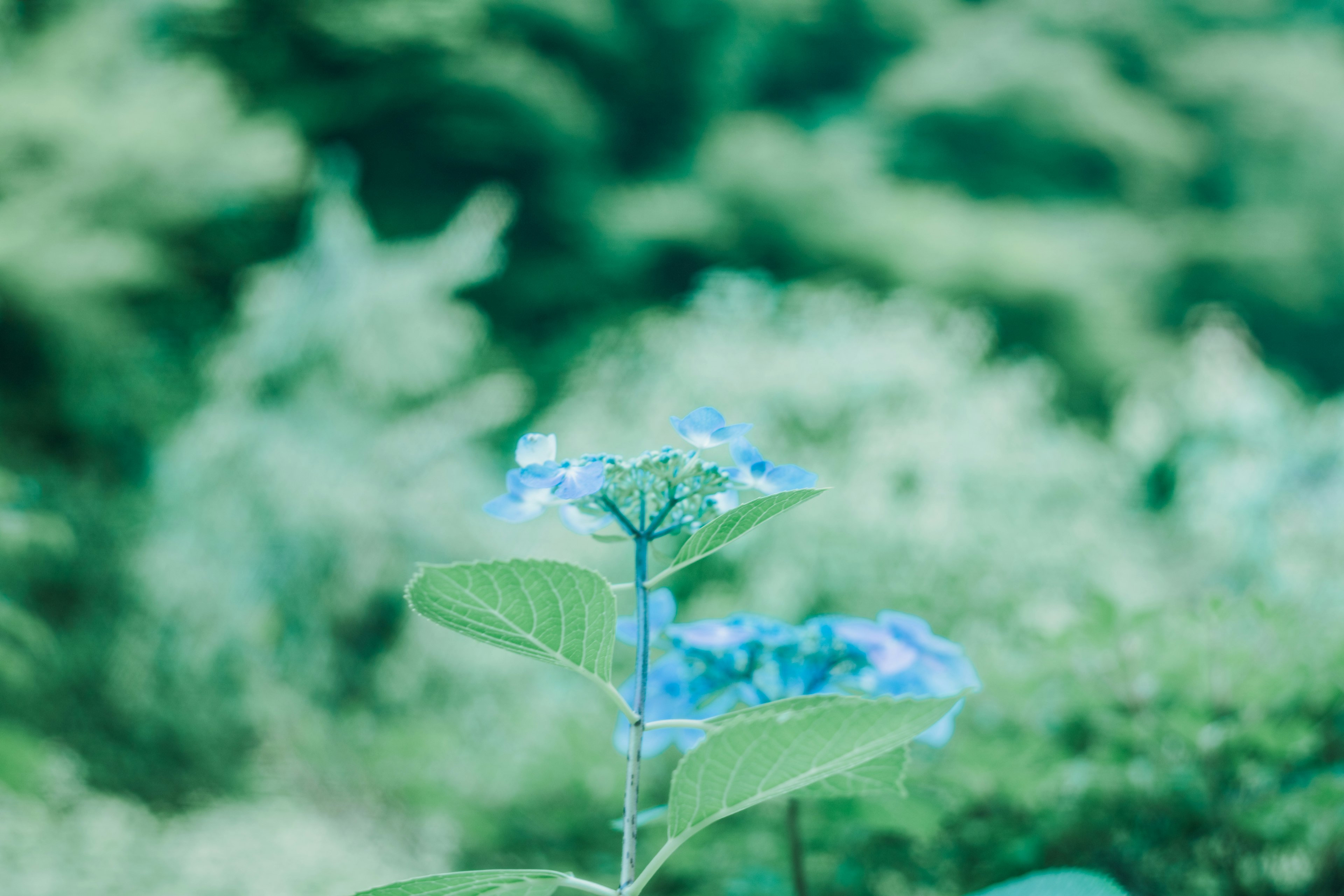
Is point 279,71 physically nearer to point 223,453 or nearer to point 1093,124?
point 223,453

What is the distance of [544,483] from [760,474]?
0.13 m

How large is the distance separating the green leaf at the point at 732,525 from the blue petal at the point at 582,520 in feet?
0.23

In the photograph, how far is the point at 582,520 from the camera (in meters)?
0.52

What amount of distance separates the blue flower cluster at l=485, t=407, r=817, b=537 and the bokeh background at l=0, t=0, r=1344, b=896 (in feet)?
1.77

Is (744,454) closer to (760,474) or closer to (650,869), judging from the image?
(760,474)

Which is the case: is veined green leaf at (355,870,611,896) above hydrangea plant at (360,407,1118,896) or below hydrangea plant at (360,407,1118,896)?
below

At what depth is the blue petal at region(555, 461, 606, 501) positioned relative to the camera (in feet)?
1.39

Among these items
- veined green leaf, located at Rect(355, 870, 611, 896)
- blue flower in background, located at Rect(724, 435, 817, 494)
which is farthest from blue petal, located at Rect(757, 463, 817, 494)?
veined green leaf, located at Rect(355, 870, 611, 896)

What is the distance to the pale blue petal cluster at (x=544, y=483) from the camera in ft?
1.41

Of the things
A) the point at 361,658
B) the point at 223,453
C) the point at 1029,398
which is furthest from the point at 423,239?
the point at 1029,398

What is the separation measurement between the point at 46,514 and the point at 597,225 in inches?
135

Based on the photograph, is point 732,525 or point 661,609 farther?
point 661,609

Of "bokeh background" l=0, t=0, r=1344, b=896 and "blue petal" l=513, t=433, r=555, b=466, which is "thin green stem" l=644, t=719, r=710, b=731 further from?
"bokeh background" l=0, t=0, r=1344, b=896

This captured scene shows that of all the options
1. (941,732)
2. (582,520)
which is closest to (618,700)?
(582,520)
